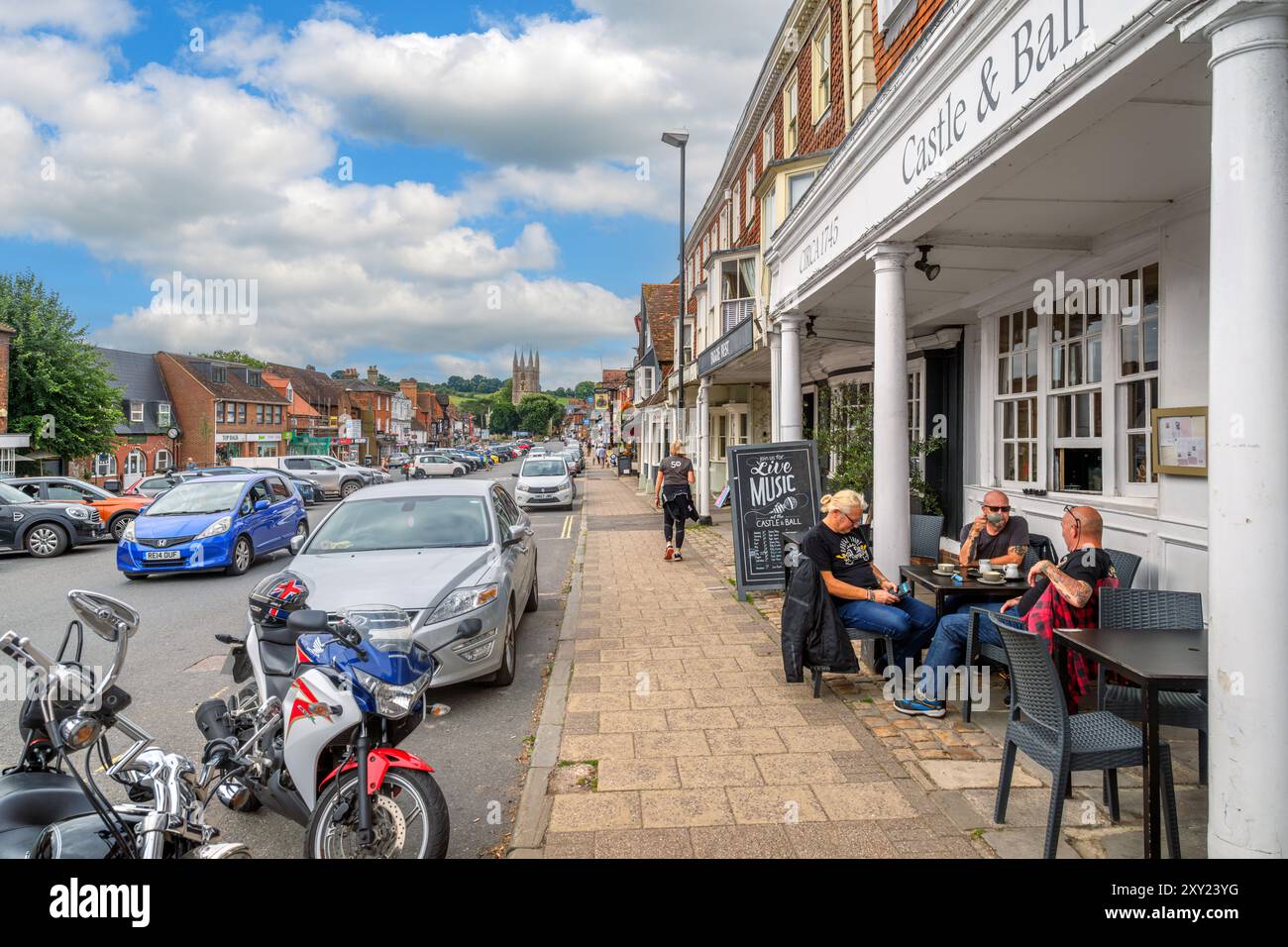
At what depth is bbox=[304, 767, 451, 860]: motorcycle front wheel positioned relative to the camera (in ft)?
10.2

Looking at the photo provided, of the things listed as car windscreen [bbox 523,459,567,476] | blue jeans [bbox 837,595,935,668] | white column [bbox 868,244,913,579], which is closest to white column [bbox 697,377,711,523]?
car windscreen [bbox 523,459,567,476]

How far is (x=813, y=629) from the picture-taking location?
5570 mm

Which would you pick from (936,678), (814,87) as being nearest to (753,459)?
(936,678)

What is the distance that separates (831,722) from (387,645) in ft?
10.1

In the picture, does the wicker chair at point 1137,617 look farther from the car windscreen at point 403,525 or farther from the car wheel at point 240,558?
the car wheel at point 240,558

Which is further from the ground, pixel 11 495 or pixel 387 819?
pixel 11 495

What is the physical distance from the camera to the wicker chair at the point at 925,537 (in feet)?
25.8

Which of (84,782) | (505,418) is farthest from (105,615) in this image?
(505,418)

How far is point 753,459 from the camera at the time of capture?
8898 millimetres

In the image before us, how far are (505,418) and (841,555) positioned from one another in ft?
530

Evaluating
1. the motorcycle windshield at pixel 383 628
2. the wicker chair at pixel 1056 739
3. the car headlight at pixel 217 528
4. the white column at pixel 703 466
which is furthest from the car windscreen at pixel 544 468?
the wicker chair at pixel 1056 739

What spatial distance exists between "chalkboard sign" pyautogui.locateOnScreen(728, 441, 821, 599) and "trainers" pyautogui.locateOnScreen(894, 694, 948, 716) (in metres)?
3.41

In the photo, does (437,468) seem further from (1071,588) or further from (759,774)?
(1071,588)

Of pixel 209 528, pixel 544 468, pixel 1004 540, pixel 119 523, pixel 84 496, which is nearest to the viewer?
pixel 1004 540
